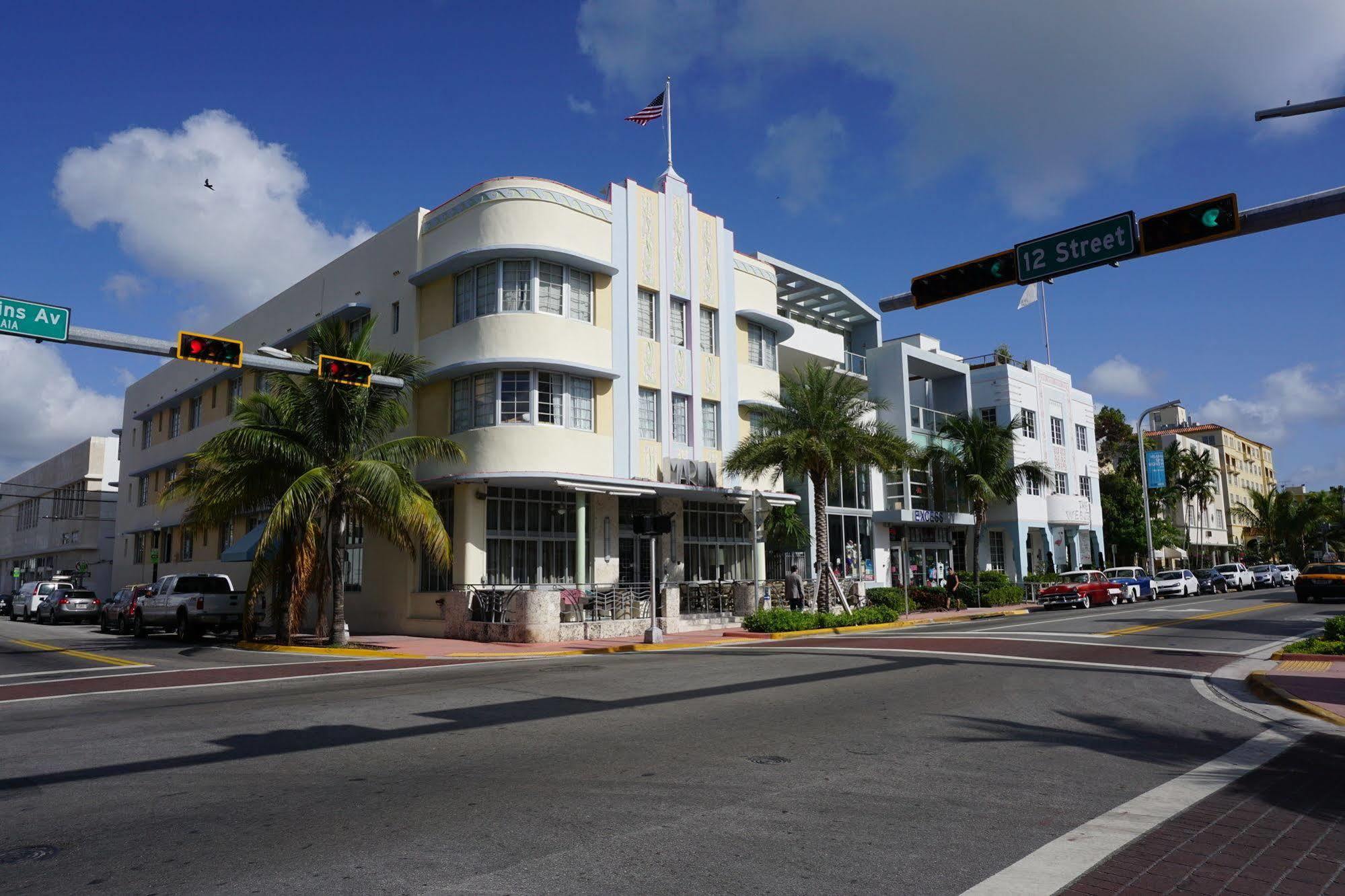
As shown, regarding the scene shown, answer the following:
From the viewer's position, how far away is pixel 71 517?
5997cm

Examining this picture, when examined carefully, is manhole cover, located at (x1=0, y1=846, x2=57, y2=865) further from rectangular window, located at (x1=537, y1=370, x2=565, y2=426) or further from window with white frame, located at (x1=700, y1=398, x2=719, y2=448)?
window with white frame, located at (x1=700, y1=398, x2=719, y2=448)

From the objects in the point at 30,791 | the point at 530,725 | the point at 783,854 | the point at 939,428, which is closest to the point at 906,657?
the point at 530,725

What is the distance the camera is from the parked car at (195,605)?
26.5 metres

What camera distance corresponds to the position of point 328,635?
891 inches

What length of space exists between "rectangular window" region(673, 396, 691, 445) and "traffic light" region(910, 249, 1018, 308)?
13.8m

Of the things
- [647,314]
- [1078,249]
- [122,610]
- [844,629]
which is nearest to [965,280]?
[1078,249]

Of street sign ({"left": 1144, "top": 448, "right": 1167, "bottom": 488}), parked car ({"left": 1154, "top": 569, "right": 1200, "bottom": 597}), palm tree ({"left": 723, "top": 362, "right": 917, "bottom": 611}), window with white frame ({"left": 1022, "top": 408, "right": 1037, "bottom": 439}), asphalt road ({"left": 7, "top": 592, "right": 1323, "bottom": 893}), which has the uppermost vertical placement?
window with white frame ({"left": 1022, "top": 408, "right": 1037, "bottom": 439})

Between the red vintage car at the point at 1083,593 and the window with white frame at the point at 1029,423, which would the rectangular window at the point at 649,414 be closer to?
the red vintage car at the point at 1083,593

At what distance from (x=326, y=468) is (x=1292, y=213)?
64.3 ft

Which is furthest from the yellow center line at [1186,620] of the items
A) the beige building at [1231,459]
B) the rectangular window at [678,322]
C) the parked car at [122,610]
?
the beige building at [1231,459]

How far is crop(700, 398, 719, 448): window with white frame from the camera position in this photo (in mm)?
29322

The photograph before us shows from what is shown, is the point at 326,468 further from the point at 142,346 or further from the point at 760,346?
the point at 760,346

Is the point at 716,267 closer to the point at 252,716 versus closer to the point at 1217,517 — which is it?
the point at 252,716

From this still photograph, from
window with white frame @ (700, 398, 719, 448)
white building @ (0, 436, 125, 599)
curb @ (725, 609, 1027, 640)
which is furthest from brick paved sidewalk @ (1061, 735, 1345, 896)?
white building @ (0, 436, 125, 599)
